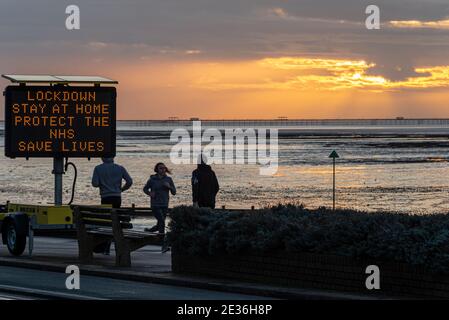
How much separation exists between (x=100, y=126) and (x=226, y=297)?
23.6ft

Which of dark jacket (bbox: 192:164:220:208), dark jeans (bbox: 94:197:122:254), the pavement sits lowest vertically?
the pavement

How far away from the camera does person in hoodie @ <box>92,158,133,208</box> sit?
22.1 meters

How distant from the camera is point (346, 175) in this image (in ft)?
249

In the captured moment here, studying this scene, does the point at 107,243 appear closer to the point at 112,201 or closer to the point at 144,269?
the point at 112,201

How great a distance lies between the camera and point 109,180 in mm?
22109

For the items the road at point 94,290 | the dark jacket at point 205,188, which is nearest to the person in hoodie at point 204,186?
the dark jacket at point 205,188

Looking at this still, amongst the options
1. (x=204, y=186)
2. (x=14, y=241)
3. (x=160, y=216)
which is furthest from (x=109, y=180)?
(x=204, y=186)

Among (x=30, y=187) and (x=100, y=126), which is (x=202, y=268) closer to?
(x=100, y=126)

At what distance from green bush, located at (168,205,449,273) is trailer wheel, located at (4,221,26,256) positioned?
398 cm

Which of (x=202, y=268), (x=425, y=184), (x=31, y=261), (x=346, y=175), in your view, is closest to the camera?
(x=202, y=268)

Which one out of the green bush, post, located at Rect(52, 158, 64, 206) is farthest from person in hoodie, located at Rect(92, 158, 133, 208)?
the green bush

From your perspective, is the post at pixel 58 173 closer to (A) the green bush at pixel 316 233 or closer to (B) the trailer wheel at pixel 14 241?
(B) the trailer wheel at pixel 14 241

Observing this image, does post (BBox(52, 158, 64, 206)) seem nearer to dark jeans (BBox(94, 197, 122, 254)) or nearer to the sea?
dark jeans (BBox(94, 197, 122, 254))

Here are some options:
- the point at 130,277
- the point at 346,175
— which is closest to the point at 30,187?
the point at 346,175
